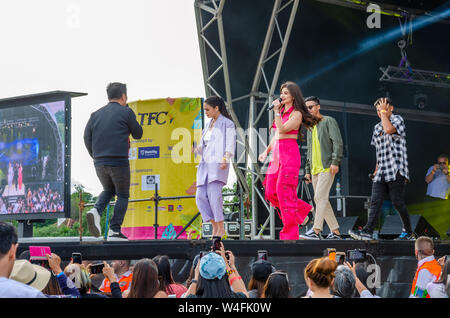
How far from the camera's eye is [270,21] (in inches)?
445

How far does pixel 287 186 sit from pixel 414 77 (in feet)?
27.4

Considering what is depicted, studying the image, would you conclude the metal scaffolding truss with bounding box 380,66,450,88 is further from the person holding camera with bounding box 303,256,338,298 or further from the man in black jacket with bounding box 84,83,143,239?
the person holding camera with bounding box 303,256,338,298

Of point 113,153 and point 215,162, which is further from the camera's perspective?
point 215,162

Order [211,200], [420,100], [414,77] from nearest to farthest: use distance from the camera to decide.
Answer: [211,200] → [414,77] → [420,100]

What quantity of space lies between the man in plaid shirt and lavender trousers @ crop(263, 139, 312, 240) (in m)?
0.95

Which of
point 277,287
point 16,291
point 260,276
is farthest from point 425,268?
point 16,291

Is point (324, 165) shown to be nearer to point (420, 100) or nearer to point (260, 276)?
point (260, 276)

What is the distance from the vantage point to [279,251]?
5.68 m

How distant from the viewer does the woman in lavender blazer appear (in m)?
6.14

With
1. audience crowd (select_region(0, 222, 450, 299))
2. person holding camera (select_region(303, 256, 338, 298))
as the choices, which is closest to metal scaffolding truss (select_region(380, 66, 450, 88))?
audience crowd (select_region(0, 222, 450, 299))

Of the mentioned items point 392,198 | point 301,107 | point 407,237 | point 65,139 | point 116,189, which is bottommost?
point 407,237

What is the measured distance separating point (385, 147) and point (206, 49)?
21.6 ft
